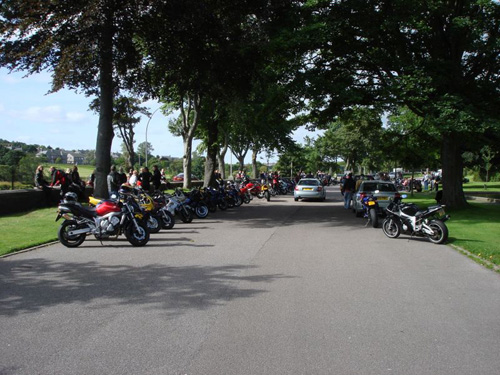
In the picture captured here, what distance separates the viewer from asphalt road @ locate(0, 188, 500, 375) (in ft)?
13.3

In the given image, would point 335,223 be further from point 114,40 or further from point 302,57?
point 114,40

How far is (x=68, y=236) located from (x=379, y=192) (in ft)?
38.2

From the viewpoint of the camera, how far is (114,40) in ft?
52.4

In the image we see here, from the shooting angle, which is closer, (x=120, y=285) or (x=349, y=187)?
(x=120, y=285)

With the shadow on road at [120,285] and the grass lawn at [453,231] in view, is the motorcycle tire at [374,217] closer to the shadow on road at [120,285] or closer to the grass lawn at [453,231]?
the grass lawn at [453,231]

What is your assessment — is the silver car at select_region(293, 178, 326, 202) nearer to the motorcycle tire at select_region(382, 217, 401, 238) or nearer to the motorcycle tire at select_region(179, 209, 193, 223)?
the motorcycle tire at select_region(179, 209, 193, 223)

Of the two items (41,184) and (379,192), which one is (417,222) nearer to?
(379,192)

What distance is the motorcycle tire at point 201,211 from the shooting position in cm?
1753

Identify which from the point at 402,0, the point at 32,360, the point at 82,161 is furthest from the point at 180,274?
the point at 82,161

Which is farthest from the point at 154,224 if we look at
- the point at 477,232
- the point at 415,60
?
the point at 415,60

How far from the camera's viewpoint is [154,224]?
43.1 feet

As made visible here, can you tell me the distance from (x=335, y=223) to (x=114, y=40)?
10.1 metres

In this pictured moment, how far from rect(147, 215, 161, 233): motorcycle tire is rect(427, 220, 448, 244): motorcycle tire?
7387 mm

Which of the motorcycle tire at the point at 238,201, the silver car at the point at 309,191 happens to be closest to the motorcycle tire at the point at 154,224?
the motorcycle tire at the point at 238,201
